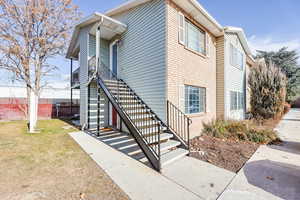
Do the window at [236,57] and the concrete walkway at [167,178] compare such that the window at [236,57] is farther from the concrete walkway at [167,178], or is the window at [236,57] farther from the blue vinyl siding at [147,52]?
the concrete walkway at [167,178]

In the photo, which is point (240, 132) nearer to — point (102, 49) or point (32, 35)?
point (102, 49)

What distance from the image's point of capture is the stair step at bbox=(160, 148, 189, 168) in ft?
12.6

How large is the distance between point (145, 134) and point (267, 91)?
423 inches

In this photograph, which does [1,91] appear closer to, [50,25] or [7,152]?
[50,25]

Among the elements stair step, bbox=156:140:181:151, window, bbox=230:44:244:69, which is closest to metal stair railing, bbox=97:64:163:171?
stair step, bbox=156:140:181:151

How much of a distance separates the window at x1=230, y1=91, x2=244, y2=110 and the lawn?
367 inches

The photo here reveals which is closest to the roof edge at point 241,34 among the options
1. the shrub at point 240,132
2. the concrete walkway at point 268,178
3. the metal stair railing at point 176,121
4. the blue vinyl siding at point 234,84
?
the blue vinyl siding at point 234,84

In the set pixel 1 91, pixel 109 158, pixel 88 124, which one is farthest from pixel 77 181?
pixel 1 91

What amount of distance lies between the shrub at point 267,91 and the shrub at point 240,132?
513 centimetres

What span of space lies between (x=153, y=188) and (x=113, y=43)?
798 cm

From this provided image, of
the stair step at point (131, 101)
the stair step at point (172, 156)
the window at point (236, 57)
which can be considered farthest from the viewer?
the window at point (236, 57)

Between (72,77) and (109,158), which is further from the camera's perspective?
(72,77)

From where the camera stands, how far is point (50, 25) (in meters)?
12.5

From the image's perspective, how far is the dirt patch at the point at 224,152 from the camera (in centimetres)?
405
